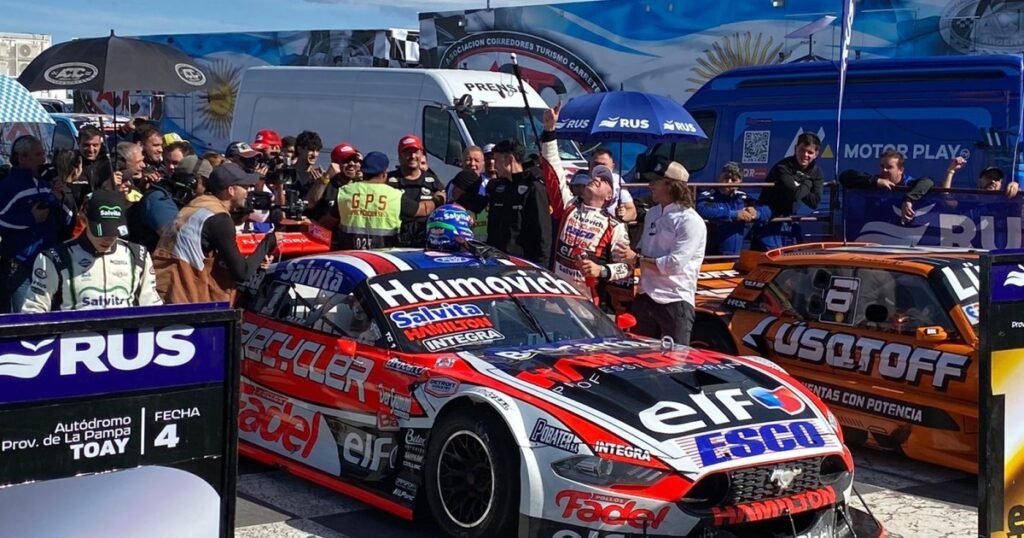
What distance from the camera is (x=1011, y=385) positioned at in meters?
5.13

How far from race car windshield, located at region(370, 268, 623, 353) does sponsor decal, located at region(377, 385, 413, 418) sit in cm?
24

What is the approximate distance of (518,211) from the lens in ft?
30.4

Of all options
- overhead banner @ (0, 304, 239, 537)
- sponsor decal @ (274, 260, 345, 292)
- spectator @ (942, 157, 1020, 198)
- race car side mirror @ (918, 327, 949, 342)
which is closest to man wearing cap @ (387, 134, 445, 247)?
sponsor decal @ (274, 260, 345, 292)

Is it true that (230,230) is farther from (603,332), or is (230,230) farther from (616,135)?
(616,135)

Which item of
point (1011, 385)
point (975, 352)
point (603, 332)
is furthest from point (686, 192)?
point (1011, 385)

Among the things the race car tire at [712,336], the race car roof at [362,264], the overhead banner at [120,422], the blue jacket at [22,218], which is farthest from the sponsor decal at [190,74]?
the overhead banner at [120,422]

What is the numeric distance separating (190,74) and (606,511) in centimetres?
764

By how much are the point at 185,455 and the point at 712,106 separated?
A: 1258 cm

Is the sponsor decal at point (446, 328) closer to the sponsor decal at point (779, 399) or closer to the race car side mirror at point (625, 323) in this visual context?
the race car side mirror at point (625, 323)

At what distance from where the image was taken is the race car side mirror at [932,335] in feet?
23.6

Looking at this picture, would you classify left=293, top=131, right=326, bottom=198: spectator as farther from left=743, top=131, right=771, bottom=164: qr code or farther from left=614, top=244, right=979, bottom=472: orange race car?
left=743, top=131, right=771, bottom=164: qr code

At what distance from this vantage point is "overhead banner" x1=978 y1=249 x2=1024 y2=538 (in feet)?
16.6

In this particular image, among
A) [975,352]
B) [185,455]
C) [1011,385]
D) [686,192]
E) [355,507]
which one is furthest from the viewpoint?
[686,192]

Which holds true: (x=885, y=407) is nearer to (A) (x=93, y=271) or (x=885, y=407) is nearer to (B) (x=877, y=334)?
(B) (x=877, y=334)
